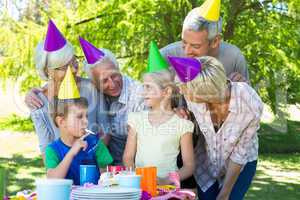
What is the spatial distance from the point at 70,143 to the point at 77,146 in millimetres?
174

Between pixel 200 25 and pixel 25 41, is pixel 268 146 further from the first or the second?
pixel 200 25

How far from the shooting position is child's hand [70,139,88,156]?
8.73ft

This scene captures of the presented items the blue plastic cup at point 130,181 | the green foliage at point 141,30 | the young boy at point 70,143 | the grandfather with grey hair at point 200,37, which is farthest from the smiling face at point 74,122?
the green foliage at point 141,30

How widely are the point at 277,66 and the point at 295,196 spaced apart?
1.72m

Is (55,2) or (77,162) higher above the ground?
(55,2)

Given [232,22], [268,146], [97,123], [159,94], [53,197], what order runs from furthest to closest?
[268,146]
[232,22]
[97,123]
[159,94]
[53,197]

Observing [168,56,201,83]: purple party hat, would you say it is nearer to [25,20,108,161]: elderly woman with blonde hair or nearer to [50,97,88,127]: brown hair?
[50,97,88,127]: brown hair

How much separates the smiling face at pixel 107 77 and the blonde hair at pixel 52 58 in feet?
0.61

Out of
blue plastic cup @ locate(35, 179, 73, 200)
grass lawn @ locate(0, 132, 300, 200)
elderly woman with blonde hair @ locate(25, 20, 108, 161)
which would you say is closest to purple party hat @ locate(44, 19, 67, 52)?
elderly woman with blonde hair @ locate(25, 20, 108, 161)

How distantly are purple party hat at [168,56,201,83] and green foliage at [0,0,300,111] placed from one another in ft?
13.7

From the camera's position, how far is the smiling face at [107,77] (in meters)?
3.21

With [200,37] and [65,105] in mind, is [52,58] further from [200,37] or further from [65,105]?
[200,37]

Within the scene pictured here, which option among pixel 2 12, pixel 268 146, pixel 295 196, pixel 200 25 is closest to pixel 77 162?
pixel 200 25

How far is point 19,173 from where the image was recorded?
23.9 feet
